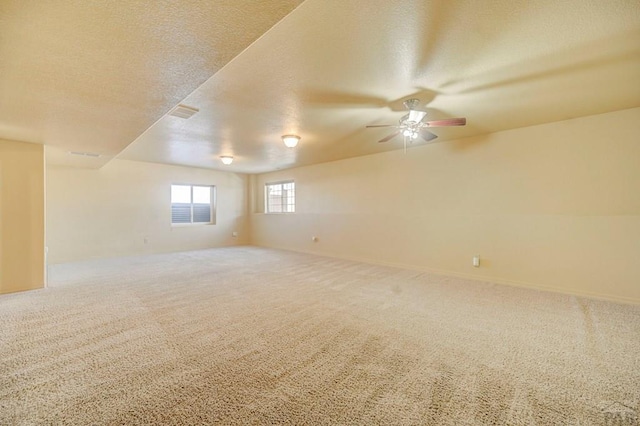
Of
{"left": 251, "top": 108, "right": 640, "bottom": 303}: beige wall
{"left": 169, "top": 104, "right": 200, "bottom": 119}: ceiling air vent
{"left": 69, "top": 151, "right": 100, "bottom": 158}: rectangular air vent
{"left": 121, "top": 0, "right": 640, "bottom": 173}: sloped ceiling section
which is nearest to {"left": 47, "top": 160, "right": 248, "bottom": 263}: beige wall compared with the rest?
{"left": 69, "top": 151, "right": 100, "bottom": 158}: rectangular air vent

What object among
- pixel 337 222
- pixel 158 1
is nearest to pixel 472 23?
pixel 158 1

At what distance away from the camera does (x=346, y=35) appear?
5.71ft

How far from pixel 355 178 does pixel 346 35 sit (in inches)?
164

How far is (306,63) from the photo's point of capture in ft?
6.76

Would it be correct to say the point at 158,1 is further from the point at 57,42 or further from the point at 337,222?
the point at 337,222

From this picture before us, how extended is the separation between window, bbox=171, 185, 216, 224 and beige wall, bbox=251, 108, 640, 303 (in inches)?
168

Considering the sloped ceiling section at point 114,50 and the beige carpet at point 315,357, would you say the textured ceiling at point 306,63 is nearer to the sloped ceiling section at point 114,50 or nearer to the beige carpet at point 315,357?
the sloped ceiling section at point 114,50

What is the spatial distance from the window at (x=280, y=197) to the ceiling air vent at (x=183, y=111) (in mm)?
4328

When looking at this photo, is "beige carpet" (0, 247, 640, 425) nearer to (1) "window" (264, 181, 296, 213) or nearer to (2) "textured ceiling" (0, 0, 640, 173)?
(2) "textured ceiling" (0, 0, 640, 173)

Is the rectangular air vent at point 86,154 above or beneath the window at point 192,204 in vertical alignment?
above

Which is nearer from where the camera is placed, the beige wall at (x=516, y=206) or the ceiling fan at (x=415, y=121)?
the ceiling fan at (x=415, y=121)

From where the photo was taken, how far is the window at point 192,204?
7.14 meters

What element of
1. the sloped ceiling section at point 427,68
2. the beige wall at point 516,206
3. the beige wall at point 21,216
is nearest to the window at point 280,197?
the beige wall at point 516,206

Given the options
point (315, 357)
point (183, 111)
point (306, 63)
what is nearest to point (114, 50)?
point (306, 63)
